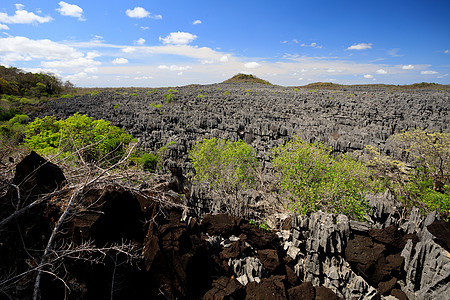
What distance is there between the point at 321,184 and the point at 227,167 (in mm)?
5869

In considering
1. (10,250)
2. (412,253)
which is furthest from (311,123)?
(10,250)

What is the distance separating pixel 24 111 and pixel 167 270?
46025 millimetres

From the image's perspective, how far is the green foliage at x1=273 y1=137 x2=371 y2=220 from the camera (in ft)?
35.1

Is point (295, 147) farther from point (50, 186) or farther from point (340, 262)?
point (50, 186)

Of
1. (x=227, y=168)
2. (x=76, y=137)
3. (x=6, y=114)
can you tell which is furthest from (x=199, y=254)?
(x=6, y=114)

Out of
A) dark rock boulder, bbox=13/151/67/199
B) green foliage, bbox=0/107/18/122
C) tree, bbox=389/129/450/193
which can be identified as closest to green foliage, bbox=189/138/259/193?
dark rock boulder, bbox=13/151/67/199

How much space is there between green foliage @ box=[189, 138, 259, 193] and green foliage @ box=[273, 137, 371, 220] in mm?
2192

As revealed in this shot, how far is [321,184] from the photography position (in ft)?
38.6

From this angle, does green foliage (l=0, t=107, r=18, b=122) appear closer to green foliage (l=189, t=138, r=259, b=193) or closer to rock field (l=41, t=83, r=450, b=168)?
rock field (l=41, t=83, r=450, b=168)

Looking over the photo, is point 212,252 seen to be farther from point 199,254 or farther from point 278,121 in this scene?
point 278,121

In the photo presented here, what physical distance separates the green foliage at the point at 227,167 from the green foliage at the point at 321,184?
2192 mm

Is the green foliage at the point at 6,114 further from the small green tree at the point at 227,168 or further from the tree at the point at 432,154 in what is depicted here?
the tree at the point at 432,154

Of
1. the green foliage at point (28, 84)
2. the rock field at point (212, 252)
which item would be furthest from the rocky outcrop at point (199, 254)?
the green foliage at point (28, 84)

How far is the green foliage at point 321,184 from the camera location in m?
10.7
